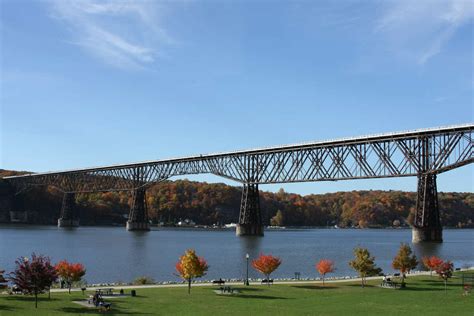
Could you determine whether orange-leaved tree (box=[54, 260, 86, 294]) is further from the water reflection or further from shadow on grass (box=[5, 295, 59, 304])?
the water reflection

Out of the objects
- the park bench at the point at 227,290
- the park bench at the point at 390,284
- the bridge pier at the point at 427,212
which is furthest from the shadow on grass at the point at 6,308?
the bridge pier at the point at 427,212

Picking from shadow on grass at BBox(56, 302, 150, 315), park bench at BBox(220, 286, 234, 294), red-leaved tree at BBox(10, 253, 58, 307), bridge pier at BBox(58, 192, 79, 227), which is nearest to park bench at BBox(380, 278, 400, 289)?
park bench at BBox(220, 286, 234, 294)

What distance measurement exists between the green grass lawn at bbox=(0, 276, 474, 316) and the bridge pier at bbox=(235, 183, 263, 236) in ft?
287

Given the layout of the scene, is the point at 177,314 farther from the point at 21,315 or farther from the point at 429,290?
the point at 429,290

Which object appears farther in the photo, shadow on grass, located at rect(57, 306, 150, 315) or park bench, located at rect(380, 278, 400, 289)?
park bench, located at rect(380, 278, 400, 289)

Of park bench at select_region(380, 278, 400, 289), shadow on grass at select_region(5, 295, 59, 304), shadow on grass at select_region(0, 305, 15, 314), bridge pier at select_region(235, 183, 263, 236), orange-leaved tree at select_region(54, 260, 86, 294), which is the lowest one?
shadow on grass at select_region(0, 305, 15, 314)

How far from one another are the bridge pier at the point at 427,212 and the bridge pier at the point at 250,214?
38.0m

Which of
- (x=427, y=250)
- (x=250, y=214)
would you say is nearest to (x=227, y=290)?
(x=427, y=250)

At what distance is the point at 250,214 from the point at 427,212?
4143cm

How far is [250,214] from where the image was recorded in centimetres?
13138

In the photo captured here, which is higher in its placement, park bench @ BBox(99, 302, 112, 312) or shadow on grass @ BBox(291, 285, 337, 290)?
shadow on grass @ BBox(291, 285, 337, 290)

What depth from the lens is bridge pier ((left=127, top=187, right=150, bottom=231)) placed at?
162 m

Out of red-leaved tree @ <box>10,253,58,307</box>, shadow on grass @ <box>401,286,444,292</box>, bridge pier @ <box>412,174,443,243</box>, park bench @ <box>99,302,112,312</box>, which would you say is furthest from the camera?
bridge pier @ <box>412,174,443,243</box>

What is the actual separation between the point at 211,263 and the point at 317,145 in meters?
56.1
